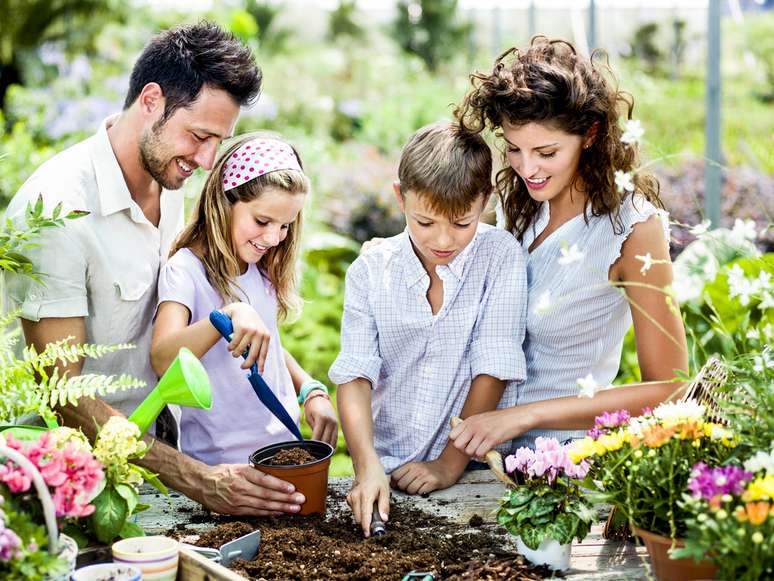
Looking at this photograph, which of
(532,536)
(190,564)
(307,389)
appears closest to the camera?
(190,564)

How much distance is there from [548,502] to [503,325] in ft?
2.31

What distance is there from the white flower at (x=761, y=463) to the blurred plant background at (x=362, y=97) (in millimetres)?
280

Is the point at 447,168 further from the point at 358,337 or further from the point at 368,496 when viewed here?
the point at 368,496

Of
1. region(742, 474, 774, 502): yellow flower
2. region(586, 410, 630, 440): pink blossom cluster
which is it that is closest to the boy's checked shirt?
region(586, 410, 630, 440): pink blossom cluster

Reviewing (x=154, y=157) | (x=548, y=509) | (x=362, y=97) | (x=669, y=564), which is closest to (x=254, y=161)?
(x=154, y=157)

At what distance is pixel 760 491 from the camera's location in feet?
4.34

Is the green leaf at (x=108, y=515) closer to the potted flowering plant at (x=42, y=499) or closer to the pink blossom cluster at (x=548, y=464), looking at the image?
the potted flowering plant at (x=42, y=499)

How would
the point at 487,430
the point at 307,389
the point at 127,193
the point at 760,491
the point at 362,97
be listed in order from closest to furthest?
the point at 760,491 → the point at 487,430 → the point at 127,193 → the point at 307,389 → the point at 362,97

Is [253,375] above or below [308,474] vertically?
above

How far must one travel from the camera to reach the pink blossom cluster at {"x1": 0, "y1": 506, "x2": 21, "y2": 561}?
4.33ft

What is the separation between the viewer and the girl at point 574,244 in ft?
7.43

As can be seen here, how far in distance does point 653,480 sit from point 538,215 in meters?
1.21

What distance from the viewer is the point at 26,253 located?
2322 millimetres

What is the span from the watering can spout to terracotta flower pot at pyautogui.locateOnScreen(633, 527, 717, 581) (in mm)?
877
